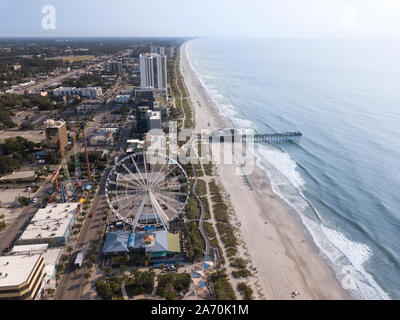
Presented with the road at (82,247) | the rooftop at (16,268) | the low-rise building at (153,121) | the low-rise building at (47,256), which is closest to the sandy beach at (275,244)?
the road at (82,247)

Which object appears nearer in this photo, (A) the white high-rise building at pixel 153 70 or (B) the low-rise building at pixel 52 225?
(B) the low-rise building at pixel 52 225

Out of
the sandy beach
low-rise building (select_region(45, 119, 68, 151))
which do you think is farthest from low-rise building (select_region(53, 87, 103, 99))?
the sandy beach

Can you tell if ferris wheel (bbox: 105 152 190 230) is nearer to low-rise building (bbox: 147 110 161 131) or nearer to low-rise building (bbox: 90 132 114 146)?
low-rise building (bbox: 90 132 114 146)

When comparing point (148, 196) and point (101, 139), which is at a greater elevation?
point (101, 139)

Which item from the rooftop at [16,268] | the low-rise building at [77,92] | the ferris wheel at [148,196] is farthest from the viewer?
the low-rise building at [77,92]

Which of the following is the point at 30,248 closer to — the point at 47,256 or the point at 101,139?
the point at 47,256

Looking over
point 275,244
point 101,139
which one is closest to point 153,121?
point 101,139

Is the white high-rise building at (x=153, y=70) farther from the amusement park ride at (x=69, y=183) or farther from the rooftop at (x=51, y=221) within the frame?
the rooftop at (x=51, y=221)
